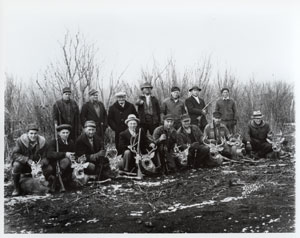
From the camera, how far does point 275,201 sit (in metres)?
6.02

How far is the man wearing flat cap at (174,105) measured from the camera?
612cm

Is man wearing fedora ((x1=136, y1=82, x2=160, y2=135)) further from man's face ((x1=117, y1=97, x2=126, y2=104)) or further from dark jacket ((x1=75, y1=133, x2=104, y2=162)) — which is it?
dark jacket ((x1=75, y1=133, x2=104, y2=162))

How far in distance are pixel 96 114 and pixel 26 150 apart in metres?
1.06

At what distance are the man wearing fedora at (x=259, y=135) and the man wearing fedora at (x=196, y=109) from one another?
2.16 ft

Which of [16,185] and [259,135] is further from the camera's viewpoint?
[259,135]

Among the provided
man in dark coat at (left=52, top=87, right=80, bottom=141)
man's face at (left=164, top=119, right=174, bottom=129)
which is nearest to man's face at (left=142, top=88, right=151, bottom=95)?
man's face at (left=164, top=119, right=174, bottom=129)

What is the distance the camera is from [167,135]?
20.1 ft

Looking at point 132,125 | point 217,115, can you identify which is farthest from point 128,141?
point 217,115

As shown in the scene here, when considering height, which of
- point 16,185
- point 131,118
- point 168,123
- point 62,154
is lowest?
point 16,185

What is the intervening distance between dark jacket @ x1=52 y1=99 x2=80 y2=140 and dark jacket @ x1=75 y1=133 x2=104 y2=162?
89mm

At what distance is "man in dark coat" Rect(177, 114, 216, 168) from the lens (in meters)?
Answer: 6.12

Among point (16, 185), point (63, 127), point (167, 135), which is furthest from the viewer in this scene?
point (167, 135)

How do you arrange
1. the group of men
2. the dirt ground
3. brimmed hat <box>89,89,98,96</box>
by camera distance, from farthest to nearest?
1. brimmed hat <box>89,89,98,96</box>
2. the group of men
3. the dirt ground

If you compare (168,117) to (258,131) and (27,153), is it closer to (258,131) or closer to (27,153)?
(258,131)
